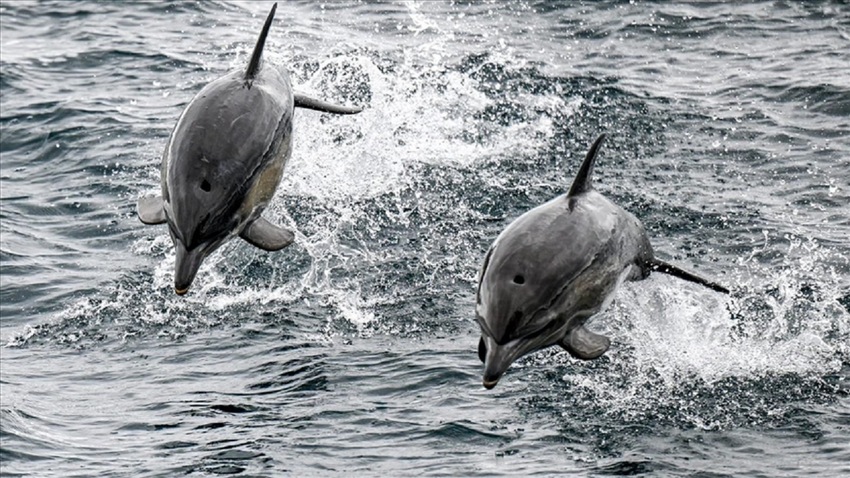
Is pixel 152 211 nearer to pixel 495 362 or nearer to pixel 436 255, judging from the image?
pixel 495 362

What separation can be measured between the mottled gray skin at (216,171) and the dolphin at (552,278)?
5.34 feet

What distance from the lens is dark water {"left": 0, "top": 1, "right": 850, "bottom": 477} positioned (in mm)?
12906

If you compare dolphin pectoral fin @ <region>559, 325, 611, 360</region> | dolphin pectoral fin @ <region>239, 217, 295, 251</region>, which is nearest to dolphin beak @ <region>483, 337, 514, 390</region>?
dolphin pectoral fin @ <region>559, 325, 611, 360</region>

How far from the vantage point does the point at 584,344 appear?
9.09m

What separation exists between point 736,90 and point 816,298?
22.9 ft

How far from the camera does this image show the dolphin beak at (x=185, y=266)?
8.78 m

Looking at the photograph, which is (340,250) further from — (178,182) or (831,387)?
(178,182)

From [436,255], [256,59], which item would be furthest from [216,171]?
[436,255]

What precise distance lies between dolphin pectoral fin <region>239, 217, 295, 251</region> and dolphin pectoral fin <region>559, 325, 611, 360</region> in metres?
2.00

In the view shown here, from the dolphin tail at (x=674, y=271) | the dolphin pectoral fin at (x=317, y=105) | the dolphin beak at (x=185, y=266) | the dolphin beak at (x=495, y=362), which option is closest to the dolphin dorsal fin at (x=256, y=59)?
the dolphin pectoral fin at (x=317, y=105)

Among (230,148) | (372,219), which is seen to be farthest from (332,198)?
(230,148)

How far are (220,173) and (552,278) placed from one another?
2194 mm

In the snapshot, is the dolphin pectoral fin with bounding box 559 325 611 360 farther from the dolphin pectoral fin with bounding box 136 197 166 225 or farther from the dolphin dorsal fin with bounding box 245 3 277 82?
the dolphin dorsal fin with bounding box 245 3 277 82

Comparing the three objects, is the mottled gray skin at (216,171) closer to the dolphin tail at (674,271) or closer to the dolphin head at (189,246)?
the dolphin head at (189,246)
